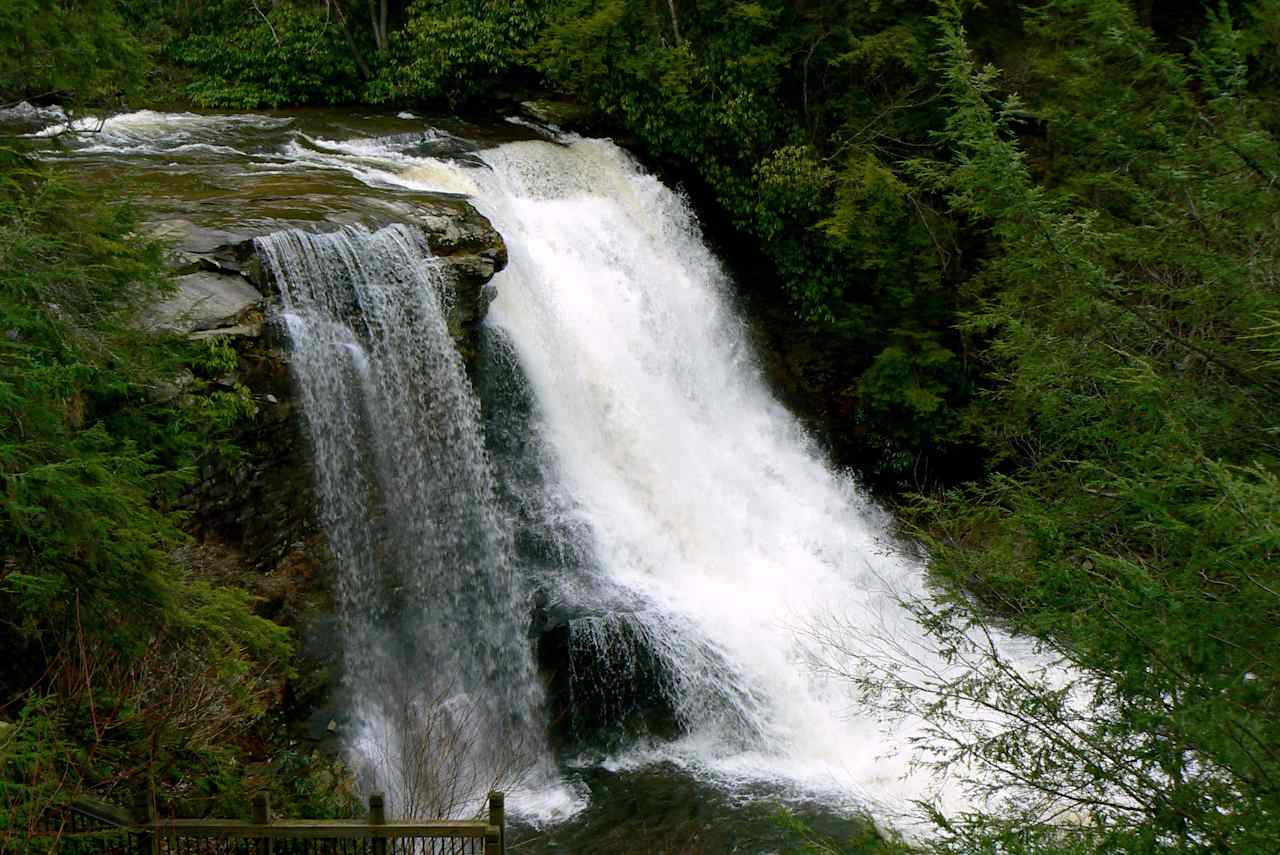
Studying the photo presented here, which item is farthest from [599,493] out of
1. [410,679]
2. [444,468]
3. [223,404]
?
[223,404]

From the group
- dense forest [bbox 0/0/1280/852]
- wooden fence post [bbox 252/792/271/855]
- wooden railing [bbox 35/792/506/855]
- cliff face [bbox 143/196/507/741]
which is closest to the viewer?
dense forest [bbox 0/0/1280/852]

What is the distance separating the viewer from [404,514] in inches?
392

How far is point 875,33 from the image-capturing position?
15414 millimetres

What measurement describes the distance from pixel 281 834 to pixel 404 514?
4299mm

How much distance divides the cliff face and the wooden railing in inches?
109

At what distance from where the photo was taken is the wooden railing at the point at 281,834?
5.62m

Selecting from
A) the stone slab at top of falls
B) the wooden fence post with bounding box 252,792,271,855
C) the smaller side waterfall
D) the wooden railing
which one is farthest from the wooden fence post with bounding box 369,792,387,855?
the stone slab at top of falls

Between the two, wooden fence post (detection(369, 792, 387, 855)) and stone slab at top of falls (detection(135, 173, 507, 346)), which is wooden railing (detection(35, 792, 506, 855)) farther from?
stone slab at top of falls (detection(135, 173, 507, 346))

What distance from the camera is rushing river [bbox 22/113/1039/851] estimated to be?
962 centimetres

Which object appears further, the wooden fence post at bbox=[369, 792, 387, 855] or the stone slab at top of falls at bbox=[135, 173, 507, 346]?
the stone slab at top of falls at bbox=[135, 173, 507, 346]

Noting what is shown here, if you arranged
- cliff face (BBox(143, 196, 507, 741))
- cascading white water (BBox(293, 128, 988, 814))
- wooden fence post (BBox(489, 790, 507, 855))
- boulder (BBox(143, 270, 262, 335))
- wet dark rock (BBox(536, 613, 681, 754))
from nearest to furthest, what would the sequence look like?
wooden fence post (BBox(489, 790, 507, 855)), boulder (BBox(143, 270, 262, 335)), cliff face (BBox(143, 196, 507, 741)), wet dark rock (BBox(536, 613, 681, 754)), cascading white water (BBox(293, 128, 988, 814))

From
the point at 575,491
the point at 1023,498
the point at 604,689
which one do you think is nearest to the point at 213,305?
the point at 575,491

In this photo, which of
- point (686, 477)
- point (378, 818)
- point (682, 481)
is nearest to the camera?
point (378, 818)

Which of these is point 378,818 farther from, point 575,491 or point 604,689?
point 575,491
